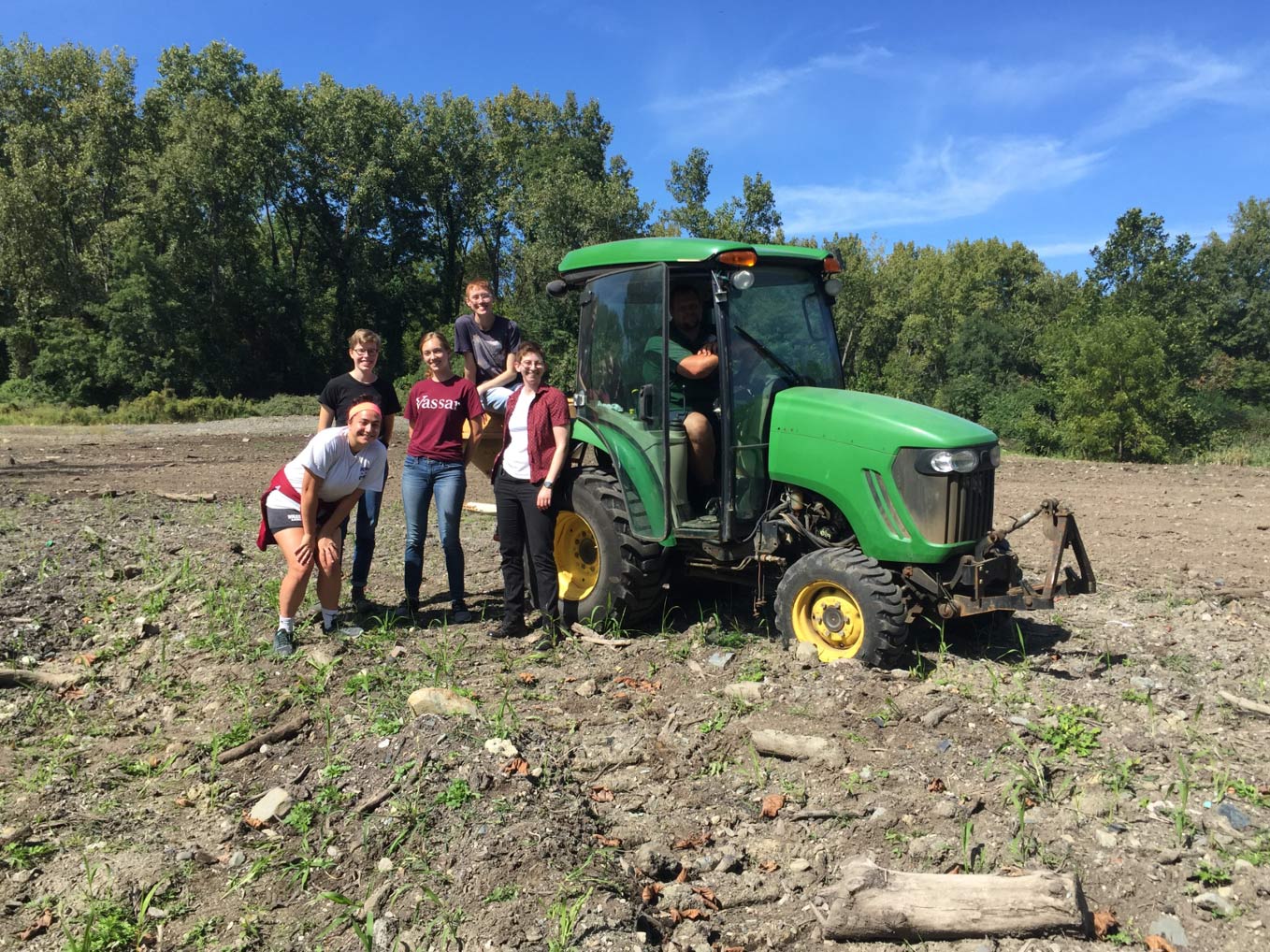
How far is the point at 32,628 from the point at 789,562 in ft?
15.9

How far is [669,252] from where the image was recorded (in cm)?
534

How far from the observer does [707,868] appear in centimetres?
A: 331

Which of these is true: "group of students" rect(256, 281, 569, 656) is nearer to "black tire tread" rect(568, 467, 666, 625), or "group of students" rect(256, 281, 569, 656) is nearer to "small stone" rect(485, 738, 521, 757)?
"black tire tread" rect(568, 467, 666, 625)

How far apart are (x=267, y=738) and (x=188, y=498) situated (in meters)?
7.13

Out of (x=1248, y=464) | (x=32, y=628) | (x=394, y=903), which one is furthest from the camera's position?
(x=1248, y=464)

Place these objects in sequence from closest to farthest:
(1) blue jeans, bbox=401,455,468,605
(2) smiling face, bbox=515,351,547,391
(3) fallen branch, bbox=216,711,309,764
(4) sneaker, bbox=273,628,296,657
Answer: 1. (3) fallen branch, bbox=216,711,309,764
2. (4) sneaker, bbox=273,628,296,657
3. (2) smiling face, bbox=515,351,547,391
4. (1) blue jeans, bbox=401,455,468,605

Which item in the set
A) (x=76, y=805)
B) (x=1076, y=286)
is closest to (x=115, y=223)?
(x=76, y=805)

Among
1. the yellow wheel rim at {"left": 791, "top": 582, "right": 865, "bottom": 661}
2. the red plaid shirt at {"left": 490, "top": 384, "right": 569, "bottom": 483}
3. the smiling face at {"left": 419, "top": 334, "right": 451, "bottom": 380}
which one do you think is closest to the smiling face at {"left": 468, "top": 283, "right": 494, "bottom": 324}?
the smiling face at {"left": 419, "top": 334, "right": 451, "bottom": 380}

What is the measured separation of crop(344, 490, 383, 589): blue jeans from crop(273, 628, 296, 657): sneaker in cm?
93

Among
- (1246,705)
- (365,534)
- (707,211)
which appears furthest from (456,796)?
(707,211)

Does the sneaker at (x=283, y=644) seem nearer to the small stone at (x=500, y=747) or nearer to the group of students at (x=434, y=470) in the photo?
the group of students at (x=434, y=470)

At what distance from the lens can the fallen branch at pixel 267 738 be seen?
429 cm

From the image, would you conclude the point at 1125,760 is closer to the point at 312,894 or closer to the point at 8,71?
the point at 312,894

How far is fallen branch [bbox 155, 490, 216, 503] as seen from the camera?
1046 centimetres
